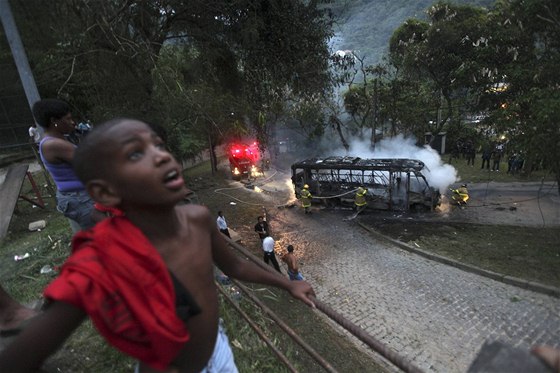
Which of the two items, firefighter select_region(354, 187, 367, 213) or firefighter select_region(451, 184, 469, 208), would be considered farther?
firefighter select_region(354, 187, 367, 213)

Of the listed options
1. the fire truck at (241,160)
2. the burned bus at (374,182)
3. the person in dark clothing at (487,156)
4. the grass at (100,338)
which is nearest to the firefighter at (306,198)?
the burned bus at (374,182)

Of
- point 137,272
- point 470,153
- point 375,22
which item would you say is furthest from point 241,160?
point 375,22

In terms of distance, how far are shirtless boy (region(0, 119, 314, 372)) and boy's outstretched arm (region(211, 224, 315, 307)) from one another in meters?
0.27

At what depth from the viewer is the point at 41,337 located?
3.51ft

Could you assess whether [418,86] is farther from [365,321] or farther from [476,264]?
[365,321]

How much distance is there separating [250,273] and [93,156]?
102 cm

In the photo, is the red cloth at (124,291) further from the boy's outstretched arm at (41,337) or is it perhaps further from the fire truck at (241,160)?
the fire truck at (241,160)

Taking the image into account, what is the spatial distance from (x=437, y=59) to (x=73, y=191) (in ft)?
72.1

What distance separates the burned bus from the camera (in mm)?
15664

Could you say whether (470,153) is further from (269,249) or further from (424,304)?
(269,249)

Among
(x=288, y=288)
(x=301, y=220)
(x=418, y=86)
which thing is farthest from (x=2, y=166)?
(x=418, y=86)

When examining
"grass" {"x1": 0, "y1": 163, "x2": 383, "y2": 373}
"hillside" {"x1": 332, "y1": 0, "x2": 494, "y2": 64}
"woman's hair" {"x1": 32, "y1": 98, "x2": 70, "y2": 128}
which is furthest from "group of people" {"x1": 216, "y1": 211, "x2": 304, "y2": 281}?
"hillside" {"x1": 332, "y1": 0, "x2": 494, "y2": 64}

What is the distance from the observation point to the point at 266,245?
1050 centimetres

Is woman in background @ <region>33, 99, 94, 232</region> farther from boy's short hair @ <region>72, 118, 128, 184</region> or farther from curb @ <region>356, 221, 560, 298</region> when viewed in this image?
curb @ <region>356, 221, 560, 298</region>
